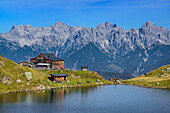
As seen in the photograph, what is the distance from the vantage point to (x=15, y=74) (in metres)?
147

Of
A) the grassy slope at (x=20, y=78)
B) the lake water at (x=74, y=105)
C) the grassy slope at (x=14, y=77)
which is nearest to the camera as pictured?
the lake water at (x=74, y=105)

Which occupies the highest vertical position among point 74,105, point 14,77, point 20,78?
point 14,77

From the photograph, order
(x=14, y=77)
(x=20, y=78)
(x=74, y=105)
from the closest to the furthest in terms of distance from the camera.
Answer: (x=74, y=105)
(x=14, y=77)
(x=20, y=78)

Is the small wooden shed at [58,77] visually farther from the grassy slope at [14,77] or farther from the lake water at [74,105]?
the lake water at [74,105]

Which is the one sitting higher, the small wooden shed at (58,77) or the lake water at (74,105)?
the small wooden shed at (58,77)

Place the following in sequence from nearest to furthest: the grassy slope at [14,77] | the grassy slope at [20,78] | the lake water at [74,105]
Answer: the lake water at [74,105]
the grassy slope at [14,77]
the grassy slope at [20,78]

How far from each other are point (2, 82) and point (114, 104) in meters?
60.5

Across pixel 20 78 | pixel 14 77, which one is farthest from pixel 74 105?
pixel 14 77

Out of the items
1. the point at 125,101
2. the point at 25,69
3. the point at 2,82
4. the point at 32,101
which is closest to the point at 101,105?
the point at 125,101

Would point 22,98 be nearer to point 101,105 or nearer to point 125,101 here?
point 101,105

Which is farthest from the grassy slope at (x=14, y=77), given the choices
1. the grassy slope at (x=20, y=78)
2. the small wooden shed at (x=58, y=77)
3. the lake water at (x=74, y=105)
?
the lake water at (x=74, y=105)

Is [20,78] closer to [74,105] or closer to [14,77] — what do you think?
[14,77]

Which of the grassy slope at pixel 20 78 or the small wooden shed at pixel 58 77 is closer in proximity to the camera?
the grassy slope at pixel 20 78

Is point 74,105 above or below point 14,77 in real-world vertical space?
below
